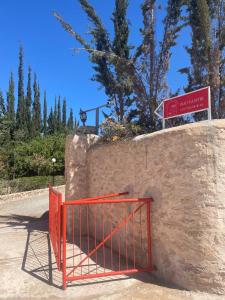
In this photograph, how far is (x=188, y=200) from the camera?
519 centimetres

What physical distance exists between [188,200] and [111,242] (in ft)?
8.98

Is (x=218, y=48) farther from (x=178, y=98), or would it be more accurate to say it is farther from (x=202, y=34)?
→ (x=178, y=98)

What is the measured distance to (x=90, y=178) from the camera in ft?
29.8

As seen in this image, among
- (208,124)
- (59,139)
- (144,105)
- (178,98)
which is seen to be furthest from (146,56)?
(59,139)

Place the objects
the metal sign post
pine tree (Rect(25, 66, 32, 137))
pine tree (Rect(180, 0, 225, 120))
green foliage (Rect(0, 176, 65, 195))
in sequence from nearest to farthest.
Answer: the metal sign post < pine tree (Rect(180, 0, 225, 120)) < green foliage (Rect(0, 176, 65, 195)) < pine tree (Rect(25, 66, 32, 137))

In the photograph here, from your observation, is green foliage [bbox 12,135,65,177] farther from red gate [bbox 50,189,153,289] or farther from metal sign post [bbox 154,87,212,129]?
metal sign post [bbox 154,87,212,129]

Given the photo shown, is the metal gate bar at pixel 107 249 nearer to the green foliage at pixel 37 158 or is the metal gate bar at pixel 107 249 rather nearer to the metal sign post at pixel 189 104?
the metal sign post at pixel 189 104

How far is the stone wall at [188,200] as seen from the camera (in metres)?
4.95

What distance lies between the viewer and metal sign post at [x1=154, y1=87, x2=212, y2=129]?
18.0 ft

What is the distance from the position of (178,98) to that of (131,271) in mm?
3125

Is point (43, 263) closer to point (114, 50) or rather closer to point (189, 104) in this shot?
point (189, 104)

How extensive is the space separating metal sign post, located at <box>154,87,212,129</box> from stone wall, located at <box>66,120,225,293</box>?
1.65 ft

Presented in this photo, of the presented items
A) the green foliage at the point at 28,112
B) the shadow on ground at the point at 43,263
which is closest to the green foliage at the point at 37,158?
the green foliage at the point at 28,112

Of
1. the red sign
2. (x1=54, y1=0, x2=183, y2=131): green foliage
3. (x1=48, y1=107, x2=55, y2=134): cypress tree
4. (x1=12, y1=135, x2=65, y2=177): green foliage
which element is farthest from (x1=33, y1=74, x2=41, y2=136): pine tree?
the red sign
